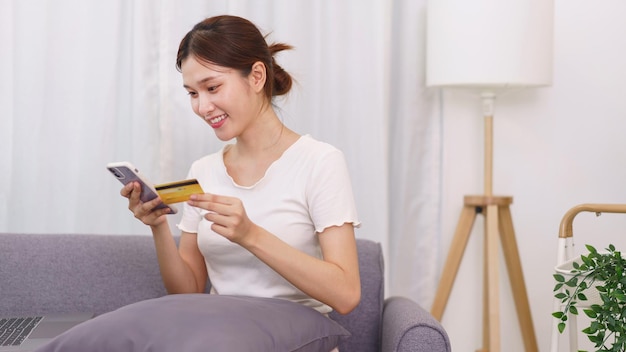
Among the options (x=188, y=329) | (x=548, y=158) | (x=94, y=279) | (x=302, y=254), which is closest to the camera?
(x=188, y=329)

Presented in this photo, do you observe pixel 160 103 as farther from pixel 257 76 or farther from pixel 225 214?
pixel 225 214

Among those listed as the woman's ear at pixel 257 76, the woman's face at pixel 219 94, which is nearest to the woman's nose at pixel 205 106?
the woman's face at pixel 219 94

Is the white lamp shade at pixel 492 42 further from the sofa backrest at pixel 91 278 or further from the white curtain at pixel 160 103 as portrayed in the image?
the sofa backrest at pixel 91 278

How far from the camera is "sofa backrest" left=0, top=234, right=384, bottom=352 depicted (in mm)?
2070

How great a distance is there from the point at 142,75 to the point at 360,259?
3.05 ft

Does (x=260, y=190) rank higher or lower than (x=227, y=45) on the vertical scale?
lower

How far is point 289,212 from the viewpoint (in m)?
1.88

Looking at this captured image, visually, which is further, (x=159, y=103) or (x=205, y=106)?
(x=159, y=103)

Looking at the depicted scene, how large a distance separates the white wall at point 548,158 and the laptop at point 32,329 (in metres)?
1.54

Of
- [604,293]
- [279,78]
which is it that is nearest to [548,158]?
[604,293]

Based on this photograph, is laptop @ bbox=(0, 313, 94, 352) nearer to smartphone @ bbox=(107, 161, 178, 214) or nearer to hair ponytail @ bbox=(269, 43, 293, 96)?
smartphone @ bbox=(107, 161, 178, 214)

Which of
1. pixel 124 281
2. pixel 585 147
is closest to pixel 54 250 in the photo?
pixel 124 281

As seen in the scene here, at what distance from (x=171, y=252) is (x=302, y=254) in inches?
16.3

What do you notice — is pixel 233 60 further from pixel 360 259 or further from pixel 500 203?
pixel 500 203
